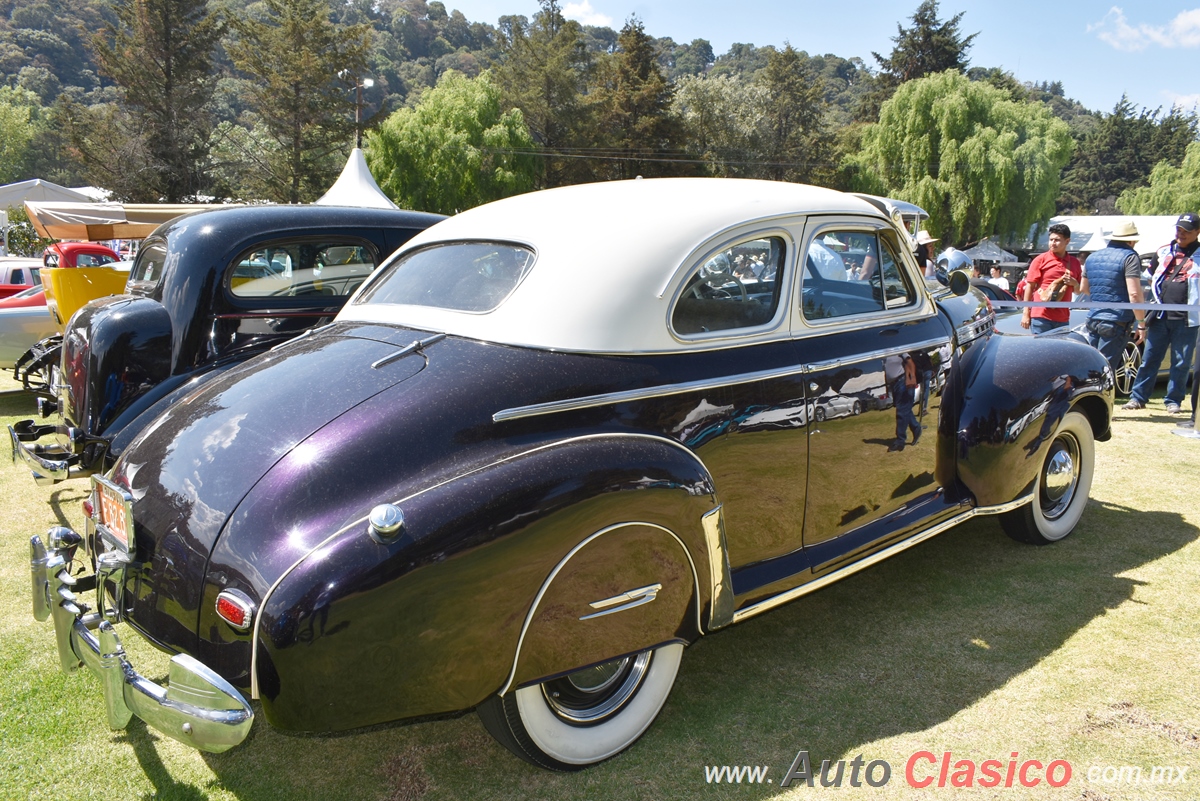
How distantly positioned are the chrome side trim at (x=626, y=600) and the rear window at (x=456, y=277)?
1.12 meters

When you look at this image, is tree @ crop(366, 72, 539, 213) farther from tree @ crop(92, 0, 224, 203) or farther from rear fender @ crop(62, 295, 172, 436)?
rear fender @ crop(62, 295, 172, 436)

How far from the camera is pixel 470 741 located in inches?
106

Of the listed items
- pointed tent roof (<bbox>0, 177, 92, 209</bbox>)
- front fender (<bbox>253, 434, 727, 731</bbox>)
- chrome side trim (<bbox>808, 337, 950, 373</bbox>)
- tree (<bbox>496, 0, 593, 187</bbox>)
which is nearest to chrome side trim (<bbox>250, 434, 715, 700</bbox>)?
front fender (<bbox>253, 434, 727, 731</bbox>)

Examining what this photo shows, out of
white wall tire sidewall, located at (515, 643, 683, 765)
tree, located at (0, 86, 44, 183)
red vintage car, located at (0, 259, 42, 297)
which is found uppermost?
tree, located at (0, 86, 44, 183)

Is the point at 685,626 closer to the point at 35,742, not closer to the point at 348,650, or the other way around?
the point at 348,650

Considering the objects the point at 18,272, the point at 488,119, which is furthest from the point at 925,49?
the point at 18,272

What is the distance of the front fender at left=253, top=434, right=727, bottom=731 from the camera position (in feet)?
6.37

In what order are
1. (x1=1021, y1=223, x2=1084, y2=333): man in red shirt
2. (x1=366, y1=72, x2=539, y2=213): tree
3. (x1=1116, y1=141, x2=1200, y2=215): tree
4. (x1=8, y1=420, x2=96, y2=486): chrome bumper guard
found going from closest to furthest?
(x1=8, y1=420, x2=96, y2=486): chrome bumper guard < (x1=1021, y1=223, x2=1084, y2=333): man in red shirt < (x1=366, y1=72, x2=539, y2=213): tree < (x1=1116, y1=141, x2=1200, y2=215): tree

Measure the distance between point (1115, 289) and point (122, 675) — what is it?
8.88m

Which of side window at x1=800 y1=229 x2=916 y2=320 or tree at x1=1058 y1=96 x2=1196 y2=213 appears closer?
side window at x1=800 y1=229 x2=916 y2=320

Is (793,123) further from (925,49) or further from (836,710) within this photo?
(836,710)

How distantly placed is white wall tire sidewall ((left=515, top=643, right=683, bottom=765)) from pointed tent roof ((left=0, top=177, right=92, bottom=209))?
2771 cm

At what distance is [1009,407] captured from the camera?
3760 millimetres

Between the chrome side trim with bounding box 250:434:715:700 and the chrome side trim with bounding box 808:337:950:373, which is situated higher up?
the chrome side trim with bounding box 808:337:950:373
